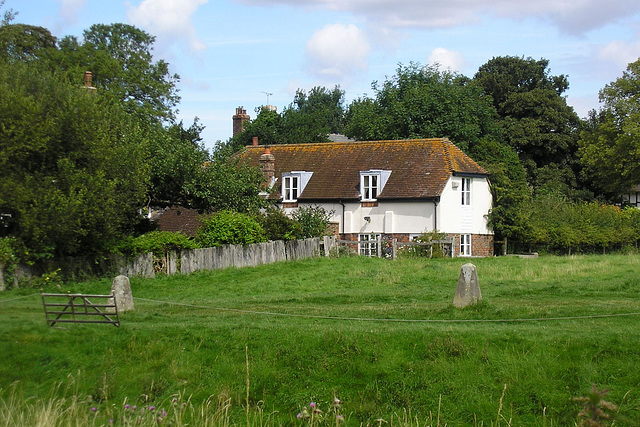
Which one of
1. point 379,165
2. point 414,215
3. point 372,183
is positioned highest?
point 379,165

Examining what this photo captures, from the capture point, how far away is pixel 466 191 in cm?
4409

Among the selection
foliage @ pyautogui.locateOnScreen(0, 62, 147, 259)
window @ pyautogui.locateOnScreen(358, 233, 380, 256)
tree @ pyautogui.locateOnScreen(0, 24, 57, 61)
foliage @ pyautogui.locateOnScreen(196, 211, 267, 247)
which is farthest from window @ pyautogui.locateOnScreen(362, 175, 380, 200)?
tree @ pyautogui.locateOnScreen(0, 24, 57, 61)

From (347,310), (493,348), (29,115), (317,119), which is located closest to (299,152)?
(317,119)

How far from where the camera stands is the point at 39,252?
23.9 m

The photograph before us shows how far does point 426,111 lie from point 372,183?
35.3 ft

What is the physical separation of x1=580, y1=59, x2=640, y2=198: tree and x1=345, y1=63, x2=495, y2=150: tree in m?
8.78

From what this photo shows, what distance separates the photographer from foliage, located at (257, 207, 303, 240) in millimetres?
34656

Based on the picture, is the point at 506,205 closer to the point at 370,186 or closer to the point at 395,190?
the point at 395,190

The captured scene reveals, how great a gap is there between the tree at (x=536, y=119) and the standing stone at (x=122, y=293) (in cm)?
4799

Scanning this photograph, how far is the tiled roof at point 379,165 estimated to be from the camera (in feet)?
141

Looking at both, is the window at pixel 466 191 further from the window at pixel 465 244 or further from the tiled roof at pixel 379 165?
the window at pixel 465 244

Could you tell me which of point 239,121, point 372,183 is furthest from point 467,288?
point 239,121

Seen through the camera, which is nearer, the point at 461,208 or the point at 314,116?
the point at 461,208

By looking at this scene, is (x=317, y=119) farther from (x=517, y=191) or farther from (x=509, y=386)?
(x=509, y=386)
